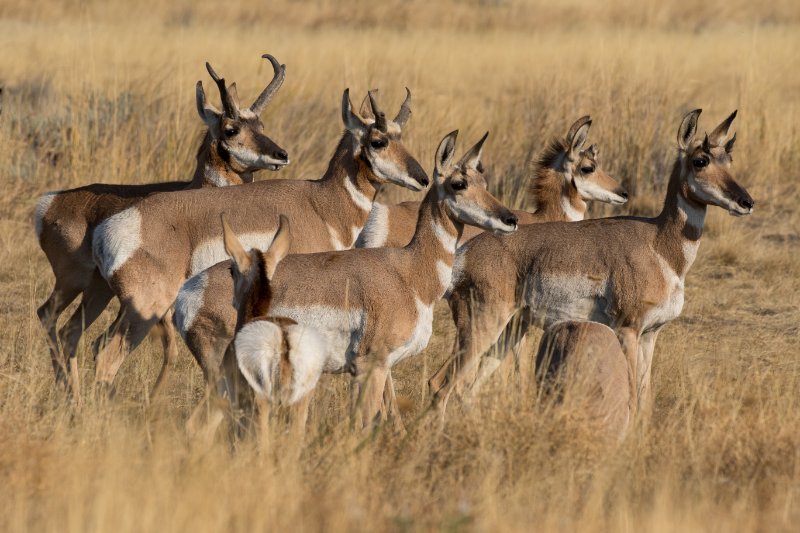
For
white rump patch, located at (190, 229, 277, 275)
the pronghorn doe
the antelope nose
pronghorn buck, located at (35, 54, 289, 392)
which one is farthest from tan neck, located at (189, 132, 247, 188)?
the pronghorn doe

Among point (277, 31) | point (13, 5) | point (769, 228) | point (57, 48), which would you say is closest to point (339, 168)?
point (769, 228)

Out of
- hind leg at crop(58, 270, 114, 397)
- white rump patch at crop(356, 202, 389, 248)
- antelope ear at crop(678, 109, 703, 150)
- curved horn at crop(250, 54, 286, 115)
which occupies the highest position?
antelope ear at crop(678, 109, 703, 150)

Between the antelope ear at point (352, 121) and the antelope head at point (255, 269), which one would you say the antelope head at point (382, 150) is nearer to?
the antelope ear at point (352, 121)

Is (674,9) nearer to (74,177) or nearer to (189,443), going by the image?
(74,177)

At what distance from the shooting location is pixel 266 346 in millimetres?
5289

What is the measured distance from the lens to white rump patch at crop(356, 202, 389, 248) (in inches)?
333

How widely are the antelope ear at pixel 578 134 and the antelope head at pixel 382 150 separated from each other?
1.46 m

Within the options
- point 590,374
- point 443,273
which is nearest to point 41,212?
point 443,273

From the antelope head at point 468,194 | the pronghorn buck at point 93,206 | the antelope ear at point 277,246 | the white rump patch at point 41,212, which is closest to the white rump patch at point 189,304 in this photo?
the antelope ear at point 277,246

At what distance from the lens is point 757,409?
612 cm

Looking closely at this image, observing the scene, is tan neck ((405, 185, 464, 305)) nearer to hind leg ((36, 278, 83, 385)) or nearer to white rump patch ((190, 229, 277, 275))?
white rump patch ((190, 229, 277, 275))

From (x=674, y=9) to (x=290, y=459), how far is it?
2421 centimetres

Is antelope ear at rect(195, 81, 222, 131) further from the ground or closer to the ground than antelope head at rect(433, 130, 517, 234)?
closer to the ground

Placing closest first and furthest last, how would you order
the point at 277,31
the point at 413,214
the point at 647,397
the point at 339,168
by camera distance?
the point at 647,397
the point at 339,168
the point at 413,214
the point at 277,31
